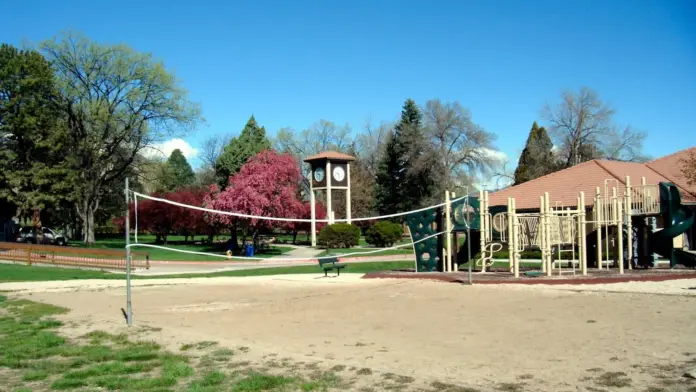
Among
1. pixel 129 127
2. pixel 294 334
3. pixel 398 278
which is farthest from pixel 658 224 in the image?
pixel 129 127

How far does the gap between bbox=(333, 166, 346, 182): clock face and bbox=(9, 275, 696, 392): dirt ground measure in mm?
32285

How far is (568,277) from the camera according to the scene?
1789cm

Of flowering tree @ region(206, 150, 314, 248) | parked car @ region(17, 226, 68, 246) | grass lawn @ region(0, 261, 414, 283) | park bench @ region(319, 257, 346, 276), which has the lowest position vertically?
grass lawn @ region(0, 261, 414, 283)

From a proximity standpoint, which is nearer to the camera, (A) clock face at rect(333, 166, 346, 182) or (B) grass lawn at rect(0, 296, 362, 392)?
(B) grass lawn at rect(0, 296, 362, 392)

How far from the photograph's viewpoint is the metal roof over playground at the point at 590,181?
33.8 m

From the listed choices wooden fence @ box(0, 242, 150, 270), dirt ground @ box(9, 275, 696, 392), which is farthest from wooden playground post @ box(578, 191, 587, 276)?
wooden fence @ box(0, 242, 150, 270)

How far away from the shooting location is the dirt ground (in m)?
7.18

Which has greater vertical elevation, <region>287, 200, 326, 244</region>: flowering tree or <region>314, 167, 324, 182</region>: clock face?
<region>314, 167, 324, 182</region>: clock face

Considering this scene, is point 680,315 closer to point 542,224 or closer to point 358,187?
point 542,224

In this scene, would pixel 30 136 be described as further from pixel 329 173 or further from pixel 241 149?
pixel 329 173

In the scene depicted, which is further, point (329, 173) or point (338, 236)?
point (329, 173)

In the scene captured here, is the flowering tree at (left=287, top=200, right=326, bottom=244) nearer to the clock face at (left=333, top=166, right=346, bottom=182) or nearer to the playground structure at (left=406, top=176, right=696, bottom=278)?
the clock face at (left=333, top=166, right=346, bottom=182)

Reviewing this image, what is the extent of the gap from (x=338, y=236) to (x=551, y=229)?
27.2 metres

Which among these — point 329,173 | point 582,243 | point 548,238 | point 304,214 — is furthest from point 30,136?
point 582,243
